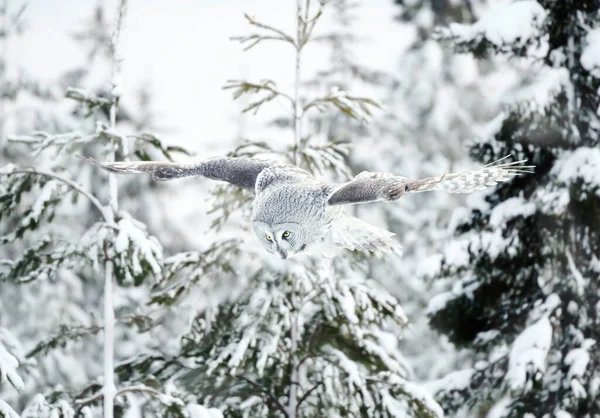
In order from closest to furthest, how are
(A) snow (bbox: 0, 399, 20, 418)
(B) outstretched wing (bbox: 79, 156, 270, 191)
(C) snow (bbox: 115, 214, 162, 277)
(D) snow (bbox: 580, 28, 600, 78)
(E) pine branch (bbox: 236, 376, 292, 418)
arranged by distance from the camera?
1. (B) outstretched wing (bbox: 79, 156, 270, 191)
2. (A) snow (bbox: 0, 399, 20, 418)
3. (C) snow (bbox: 115, 214, 162, 277)
4. (E) pine branch (bbox: 236, 376, 292, 418)
5. (D) snow (bbox: 580, 28, 600, 78)

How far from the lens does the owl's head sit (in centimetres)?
402

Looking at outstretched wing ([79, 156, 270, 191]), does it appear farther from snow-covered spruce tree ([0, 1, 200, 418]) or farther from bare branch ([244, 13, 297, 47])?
bare branch ([244, 13, 297, 47])

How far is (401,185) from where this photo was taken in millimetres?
3902

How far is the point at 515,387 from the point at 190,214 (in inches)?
369

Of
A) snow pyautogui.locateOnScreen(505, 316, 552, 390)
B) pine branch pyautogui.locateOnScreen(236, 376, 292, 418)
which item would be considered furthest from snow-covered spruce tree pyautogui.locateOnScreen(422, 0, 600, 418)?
pine branch pyautogui.locateOnScreen(236, 376, 292, 418)

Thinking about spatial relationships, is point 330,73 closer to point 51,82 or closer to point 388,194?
point 51,82

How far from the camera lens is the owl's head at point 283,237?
4.02m

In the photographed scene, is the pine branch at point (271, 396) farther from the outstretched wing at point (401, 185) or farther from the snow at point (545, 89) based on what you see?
the snow at point (545, 89)

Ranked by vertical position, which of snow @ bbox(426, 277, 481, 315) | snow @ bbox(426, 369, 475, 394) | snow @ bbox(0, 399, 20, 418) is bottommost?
snow @ bbox(426, 369, 475, 394)

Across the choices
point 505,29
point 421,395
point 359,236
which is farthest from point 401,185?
point 505,29

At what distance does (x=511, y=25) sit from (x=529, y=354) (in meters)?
2.63

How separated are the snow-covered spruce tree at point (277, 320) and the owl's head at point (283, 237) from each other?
60.0 inches

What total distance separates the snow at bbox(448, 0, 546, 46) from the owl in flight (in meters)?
2.66

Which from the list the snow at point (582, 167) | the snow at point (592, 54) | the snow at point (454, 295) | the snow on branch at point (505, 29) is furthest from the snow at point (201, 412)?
the snow at point (592, 54)
